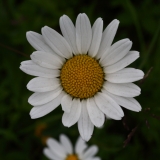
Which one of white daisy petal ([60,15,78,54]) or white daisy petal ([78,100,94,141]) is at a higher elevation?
white daisy petal ([60,15,78,54])

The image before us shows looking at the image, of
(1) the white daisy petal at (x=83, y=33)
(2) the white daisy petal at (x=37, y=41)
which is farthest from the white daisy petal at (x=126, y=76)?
(2) the white daisy petal at (x=37, y=41)

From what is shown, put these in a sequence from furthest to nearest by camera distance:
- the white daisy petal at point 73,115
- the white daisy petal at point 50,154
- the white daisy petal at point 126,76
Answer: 1. the white daisy petal at point 50,154
2. the white daisy petal at point 73,115
3. the white daisy petal at point 126,76

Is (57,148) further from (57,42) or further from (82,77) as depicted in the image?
(57,42)

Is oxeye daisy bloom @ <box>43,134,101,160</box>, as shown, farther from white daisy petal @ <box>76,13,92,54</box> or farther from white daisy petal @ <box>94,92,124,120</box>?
white daisy petal @ <box>76,13,92,54</box>

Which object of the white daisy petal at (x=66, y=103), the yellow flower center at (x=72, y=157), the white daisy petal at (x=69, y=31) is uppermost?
the white daisy petal at (x=69, y=31)

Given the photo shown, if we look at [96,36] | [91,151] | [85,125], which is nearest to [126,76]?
[96,36]

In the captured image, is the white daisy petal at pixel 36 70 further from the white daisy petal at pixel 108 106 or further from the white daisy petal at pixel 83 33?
the white daisy petal at pixel 108 106

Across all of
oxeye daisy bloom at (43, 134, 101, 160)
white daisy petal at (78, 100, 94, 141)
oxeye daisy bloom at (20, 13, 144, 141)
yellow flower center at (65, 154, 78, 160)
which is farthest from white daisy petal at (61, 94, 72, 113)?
yellow flower center at (65, 154, 78, 160)
